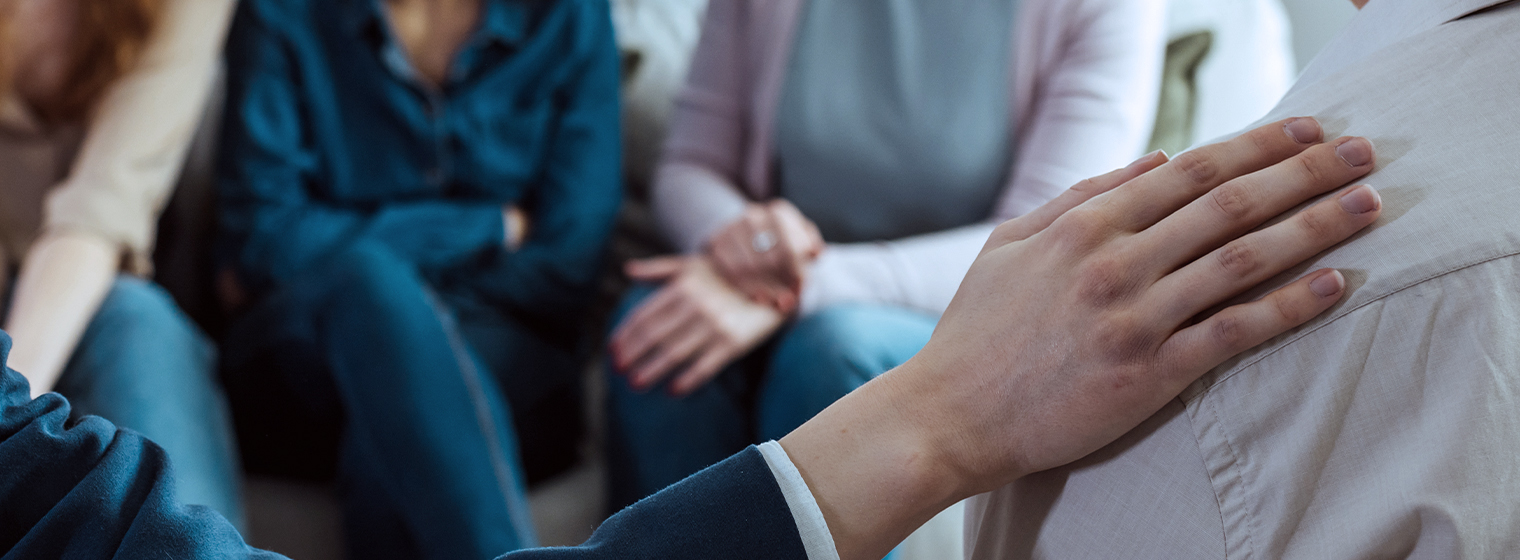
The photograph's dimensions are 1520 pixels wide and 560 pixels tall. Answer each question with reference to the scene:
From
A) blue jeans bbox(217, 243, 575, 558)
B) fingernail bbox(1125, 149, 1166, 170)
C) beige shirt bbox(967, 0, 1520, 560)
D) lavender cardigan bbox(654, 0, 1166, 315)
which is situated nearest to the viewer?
beige shirt bbox(967, 0, 1520, 560)

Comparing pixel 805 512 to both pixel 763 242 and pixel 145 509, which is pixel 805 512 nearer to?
pixel 145 509

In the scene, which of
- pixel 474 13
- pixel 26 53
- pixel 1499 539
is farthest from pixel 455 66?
pixel 1499 539

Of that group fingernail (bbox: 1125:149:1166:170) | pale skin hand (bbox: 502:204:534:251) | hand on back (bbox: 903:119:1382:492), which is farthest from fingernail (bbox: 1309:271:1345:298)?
pale skin hand (bbox: 502:204:534:251)

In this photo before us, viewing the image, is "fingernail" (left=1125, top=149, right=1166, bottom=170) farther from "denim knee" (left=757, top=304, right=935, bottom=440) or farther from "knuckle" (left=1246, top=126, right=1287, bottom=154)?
"denim knee" (left=757, top=304, right=935, bottom=440)

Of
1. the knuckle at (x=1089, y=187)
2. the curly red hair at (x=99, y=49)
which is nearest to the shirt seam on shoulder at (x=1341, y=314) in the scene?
the knuckle at (x=1089, y=187)

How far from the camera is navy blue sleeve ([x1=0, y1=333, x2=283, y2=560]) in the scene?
1.15 ft

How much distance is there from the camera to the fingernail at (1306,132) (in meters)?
0.38

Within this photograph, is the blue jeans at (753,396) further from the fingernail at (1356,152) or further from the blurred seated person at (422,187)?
the fingernail at (1356,152)

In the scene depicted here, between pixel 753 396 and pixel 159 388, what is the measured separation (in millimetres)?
493

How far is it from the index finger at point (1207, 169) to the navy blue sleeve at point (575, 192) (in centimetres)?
75

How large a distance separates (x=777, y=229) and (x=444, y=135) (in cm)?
43

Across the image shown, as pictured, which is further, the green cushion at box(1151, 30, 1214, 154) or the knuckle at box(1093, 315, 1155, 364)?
the green cushion at box(1151, 30, 1214, 154)

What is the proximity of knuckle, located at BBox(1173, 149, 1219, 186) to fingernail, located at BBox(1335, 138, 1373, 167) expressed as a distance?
0.14 ft

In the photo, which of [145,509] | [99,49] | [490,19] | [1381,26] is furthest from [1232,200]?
[99,49]
